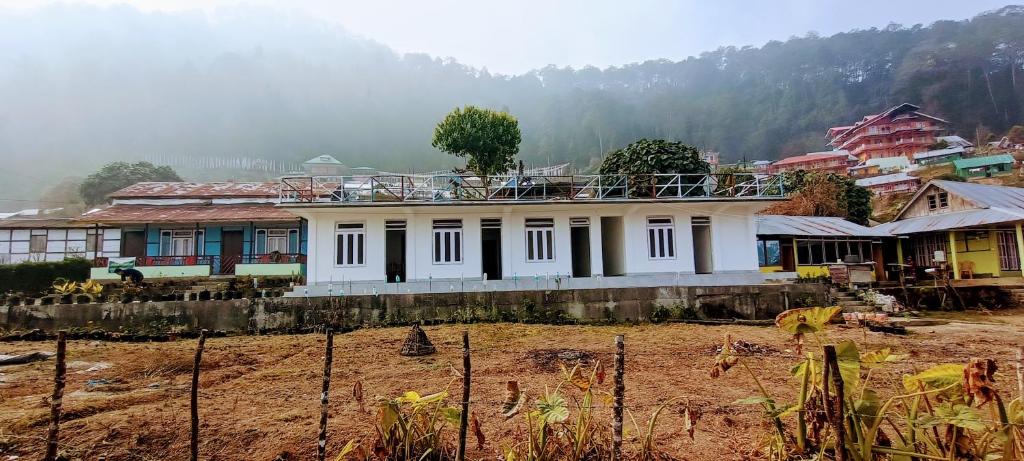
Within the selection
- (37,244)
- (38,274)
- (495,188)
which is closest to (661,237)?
(495,188)

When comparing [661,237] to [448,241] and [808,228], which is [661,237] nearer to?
Result: [448,241]

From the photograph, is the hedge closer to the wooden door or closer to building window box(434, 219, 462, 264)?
the wooden door

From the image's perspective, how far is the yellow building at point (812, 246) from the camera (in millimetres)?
18281

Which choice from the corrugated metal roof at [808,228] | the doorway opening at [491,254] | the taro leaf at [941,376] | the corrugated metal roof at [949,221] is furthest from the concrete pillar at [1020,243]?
the taro leaf at [941,376]

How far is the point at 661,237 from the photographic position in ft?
50.6

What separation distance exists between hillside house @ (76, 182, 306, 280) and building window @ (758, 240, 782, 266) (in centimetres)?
1782

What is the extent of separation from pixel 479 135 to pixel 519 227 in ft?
31.5

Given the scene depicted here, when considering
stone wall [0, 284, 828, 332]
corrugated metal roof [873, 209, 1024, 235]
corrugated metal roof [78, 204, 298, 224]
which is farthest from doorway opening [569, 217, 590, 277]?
corrugated metal roof [873, 209, 1024, 235]

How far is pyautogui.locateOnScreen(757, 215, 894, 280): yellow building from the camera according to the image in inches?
720

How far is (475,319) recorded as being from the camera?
12.7 meters

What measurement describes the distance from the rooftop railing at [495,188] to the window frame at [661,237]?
2.80ft

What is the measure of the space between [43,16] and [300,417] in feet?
509

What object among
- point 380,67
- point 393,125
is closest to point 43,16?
point 380,67

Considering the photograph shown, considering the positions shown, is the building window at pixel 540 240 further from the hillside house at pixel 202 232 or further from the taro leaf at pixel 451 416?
the taro leaf at pixel 451 416
